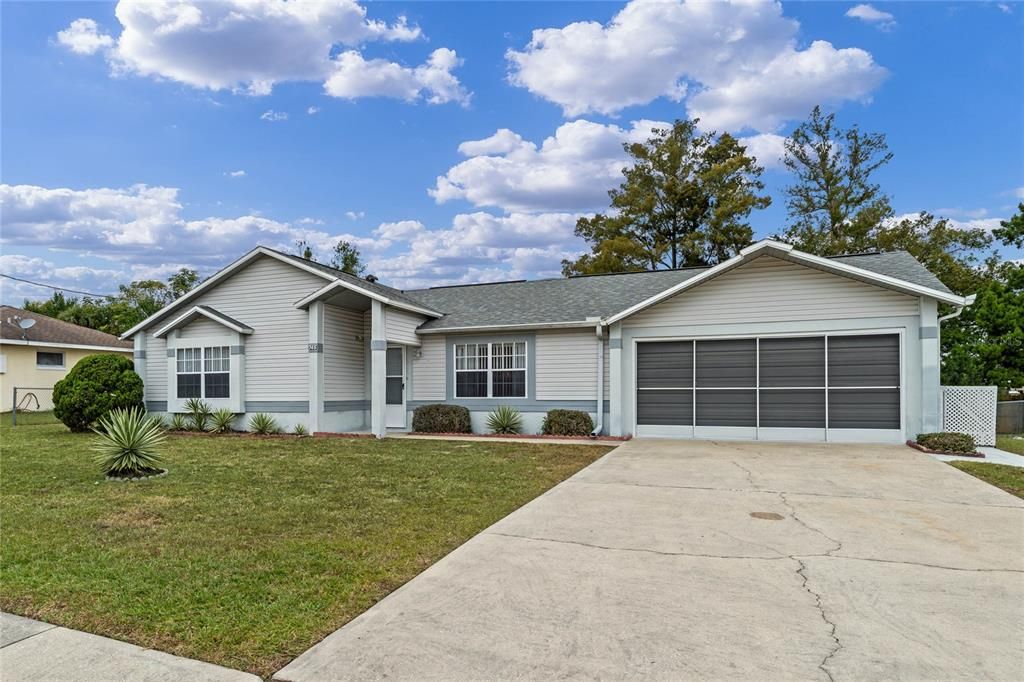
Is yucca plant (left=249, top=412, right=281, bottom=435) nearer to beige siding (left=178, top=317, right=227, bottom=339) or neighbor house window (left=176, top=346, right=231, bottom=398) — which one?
neighbor house window (left=176, top=346, right=231, bottom=398)

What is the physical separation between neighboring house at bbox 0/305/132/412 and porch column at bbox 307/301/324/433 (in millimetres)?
15742

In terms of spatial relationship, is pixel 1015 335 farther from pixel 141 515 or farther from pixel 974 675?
pixel 141 515

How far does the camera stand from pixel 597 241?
3681cm

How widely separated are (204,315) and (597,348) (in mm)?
11273

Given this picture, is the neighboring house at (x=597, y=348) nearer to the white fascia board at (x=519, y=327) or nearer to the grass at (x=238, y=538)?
the white fascia board at (x=519, y=327)

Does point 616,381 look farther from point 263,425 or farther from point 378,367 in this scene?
point 263,425

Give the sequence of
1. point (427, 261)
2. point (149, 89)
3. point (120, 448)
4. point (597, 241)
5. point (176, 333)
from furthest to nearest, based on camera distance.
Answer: point (597, 241) → point (427, 261) → point (176, 333) → point (149, 89) → point (120, 448)

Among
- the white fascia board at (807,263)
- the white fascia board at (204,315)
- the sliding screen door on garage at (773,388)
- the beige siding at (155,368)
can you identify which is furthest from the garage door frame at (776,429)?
the beige siding at (155,368)

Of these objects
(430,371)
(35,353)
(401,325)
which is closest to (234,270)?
(401,325)

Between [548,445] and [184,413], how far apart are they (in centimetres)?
1113

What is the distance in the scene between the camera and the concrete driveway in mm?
3094

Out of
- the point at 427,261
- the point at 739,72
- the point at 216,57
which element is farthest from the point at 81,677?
the point at 427,261

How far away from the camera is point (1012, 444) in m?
12.7

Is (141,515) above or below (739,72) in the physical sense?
below
